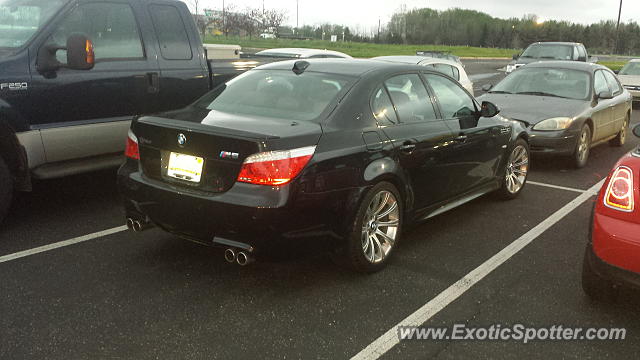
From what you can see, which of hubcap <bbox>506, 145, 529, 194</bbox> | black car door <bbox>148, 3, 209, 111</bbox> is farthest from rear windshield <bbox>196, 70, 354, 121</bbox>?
hubcap <bbox>506, 145, 529, 194</bbox>

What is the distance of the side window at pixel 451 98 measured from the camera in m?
5.30

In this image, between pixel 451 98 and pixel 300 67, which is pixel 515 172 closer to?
pixel 451 98

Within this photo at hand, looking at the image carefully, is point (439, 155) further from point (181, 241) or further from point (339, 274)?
point (181, 241)

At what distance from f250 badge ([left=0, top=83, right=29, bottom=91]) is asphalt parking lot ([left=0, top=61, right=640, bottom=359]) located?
124 centimetres

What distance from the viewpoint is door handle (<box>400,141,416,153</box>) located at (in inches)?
178

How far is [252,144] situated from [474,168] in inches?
107

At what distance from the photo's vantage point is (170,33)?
20.7 ft

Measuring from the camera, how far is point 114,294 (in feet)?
12.8

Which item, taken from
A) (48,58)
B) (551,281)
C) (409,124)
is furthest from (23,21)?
(551,281)

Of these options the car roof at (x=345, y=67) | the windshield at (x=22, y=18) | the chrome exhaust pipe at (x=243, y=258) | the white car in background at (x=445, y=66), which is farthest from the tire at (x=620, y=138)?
the windshield at (x=22, y=18)

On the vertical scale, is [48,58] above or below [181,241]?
above

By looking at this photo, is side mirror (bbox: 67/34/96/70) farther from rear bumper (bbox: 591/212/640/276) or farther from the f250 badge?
rear bumper (bbox: 591/212/640/276)

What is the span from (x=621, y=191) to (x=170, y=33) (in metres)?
4.69

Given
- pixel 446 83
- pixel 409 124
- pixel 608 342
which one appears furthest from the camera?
pixel 446 83
